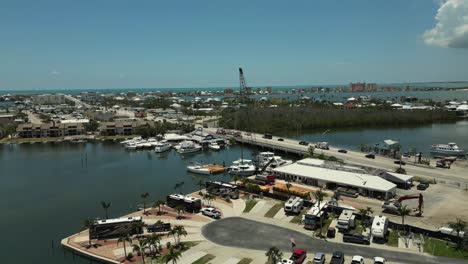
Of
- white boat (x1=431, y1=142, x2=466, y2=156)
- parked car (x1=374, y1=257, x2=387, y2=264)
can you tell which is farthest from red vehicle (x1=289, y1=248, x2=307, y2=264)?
white boat (x1=431, y1=142, x2=466, y2=156)

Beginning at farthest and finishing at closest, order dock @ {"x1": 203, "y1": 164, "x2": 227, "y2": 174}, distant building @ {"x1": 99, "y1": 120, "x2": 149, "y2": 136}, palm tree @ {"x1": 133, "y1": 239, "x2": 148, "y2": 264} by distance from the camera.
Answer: distant building @ {"x1": 99, "y1": 120, "x2": 149, "y2": 136}
dock @ {"x1": 203, "y1": 164, "x2": 227, "y2": 174}
palm tree @ {"x1": 133, "y1": 239, "x2": 148, "y2": 264}

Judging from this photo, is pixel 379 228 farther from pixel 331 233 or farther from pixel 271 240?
pixel 271 240

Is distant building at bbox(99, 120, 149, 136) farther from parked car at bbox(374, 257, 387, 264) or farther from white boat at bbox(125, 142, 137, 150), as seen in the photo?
parked car at bbox(374, 257, 387, 264)

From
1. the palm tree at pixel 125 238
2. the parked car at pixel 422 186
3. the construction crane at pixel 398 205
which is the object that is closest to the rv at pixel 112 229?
the palm tree at pixel 125 238

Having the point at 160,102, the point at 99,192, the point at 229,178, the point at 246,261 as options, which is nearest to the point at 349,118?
the point at 229,178

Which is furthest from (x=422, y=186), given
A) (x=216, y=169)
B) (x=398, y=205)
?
(x=216, y=169)

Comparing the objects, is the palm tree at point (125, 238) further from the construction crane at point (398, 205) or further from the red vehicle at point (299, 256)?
the construction crane at point (398, 205)

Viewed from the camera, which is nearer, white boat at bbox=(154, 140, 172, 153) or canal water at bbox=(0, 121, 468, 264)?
canal water at bbox=(0, 121, 468, 264)
